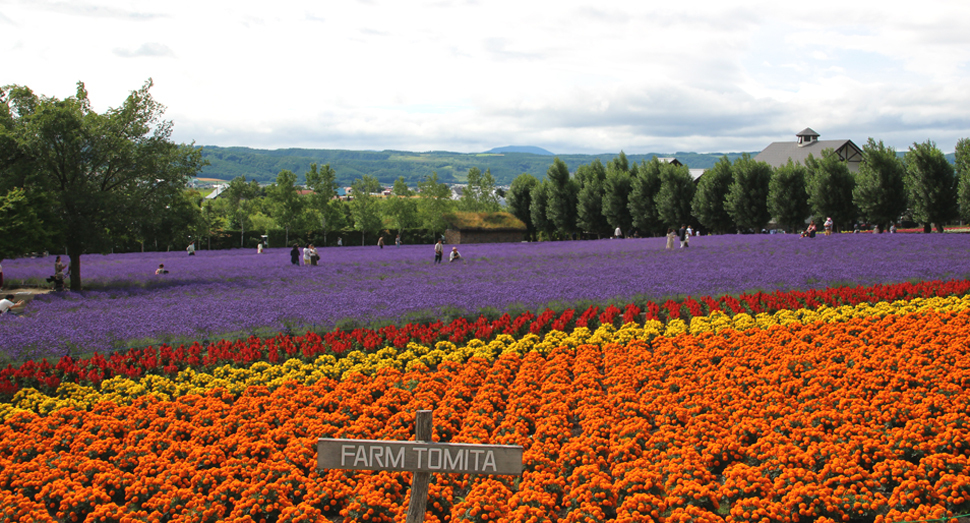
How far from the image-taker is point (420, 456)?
4.57m

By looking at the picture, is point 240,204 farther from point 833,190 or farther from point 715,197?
point 833,190

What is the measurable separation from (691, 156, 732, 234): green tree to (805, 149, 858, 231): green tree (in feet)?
29.4

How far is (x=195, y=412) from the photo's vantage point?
9062 millimetres

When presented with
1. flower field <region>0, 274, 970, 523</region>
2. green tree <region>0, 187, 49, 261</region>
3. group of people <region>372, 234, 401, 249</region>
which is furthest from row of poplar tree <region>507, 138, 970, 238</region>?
green tree <region>0, 187, 49, 261</region>

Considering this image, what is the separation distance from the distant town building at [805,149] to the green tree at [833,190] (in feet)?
133

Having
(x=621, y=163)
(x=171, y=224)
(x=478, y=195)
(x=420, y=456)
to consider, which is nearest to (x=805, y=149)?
(x=621, y=163)

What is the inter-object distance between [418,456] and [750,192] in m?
64.1

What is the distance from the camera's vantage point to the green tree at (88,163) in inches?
1007

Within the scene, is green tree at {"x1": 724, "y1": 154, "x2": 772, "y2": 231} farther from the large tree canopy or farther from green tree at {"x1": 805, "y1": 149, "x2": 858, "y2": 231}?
green tree at {"x1": 805, "y1": 149, "x2": 858, "y2": 231}

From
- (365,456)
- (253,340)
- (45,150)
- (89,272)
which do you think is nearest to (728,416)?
(365,456)

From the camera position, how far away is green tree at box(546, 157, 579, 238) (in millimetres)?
81500

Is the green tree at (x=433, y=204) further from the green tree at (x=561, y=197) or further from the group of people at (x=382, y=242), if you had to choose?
the group of people at (x=382, y=242)

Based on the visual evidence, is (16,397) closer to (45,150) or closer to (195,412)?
(195,412)

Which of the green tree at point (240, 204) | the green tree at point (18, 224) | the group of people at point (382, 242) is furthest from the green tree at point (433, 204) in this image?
the green tree at point (18, 224)
